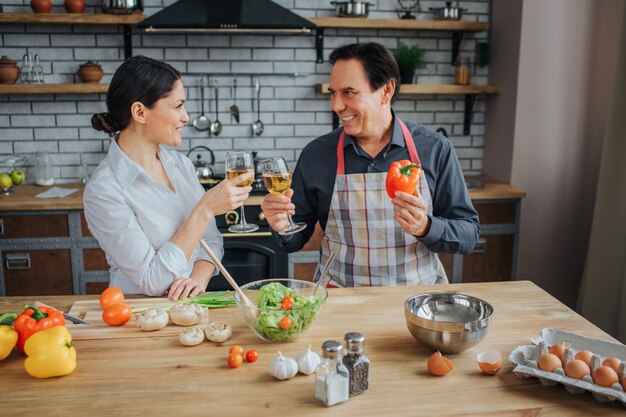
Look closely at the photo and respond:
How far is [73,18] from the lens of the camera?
3.74 m

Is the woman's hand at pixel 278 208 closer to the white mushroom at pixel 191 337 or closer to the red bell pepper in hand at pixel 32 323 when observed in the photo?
the white mushroom at pixel 191 337

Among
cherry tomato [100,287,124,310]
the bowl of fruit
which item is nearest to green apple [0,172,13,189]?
the bowl of fruit

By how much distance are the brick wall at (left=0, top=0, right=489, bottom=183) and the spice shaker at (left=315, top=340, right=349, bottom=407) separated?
10.0ft

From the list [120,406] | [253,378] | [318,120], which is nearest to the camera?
[120,406]

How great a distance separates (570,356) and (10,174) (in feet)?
11.7

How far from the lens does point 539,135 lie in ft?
13.3

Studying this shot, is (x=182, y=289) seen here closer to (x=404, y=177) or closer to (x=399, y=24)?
(x=404, y=177)

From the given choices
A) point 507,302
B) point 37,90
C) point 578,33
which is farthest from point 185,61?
point 507,302

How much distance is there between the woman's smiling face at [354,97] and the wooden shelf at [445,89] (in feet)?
5.53

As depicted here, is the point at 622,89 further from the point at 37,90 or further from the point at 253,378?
the point at 37,90

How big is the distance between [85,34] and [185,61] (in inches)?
26.4

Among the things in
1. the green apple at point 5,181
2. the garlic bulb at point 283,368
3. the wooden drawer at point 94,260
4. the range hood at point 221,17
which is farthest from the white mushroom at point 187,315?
the green apple at point 5,181

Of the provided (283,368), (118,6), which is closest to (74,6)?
(118,6)

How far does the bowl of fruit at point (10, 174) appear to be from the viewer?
372cm
